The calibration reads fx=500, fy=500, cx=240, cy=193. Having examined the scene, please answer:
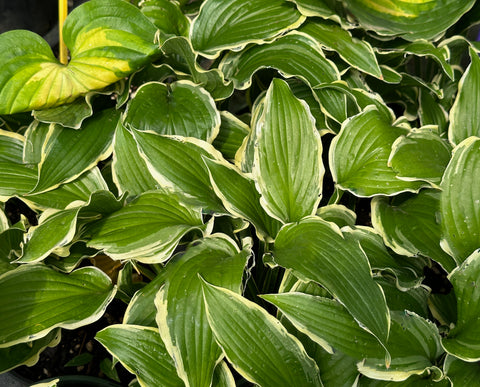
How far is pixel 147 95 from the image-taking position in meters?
0.99

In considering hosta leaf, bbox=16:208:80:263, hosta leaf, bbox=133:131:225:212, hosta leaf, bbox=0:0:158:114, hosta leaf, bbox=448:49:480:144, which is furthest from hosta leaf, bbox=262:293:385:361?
hosta leaf, bbox=0:0:158:114

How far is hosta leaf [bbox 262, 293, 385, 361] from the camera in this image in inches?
28.2

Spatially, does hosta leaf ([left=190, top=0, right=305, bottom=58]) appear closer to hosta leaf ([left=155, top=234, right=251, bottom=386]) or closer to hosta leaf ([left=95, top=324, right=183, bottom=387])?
hosta leaf ([left=155, top=234, right=251, bottom=386])

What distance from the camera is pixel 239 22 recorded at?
3.45ft

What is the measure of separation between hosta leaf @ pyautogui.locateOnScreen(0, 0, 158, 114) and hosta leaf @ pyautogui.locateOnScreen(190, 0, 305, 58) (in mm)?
108

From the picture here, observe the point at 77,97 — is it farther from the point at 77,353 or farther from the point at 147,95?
the point at 77,353

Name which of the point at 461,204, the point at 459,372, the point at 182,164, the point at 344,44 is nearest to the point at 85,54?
the point at 182,164

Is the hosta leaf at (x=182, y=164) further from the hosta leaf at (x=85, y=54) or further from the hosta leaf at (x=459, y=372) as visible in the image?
the hosta leaf at (x=459, y=372)

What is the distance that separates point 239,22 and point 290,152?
36 cm

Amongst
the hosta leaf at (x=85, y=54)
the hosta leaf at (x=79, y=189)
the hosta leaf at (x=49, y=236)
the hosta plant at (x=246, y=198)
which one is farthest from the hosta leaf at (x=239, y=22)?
the hosta leaf at (x=49, y=236)

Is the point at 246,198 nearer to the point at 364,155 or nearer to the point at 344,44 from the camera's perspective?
the point at 364,155

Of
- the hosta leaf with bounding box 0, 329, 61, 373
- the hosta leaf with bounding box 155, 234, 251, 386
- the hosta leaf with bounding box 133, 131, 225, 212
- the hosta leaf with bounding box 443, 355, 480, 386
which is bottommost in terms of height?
the hosta leaf with bounding box 0, 329, 61, 373

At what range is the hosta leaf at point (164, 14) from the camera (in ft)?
3.44

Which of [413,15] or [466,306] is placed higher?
[413,15]
